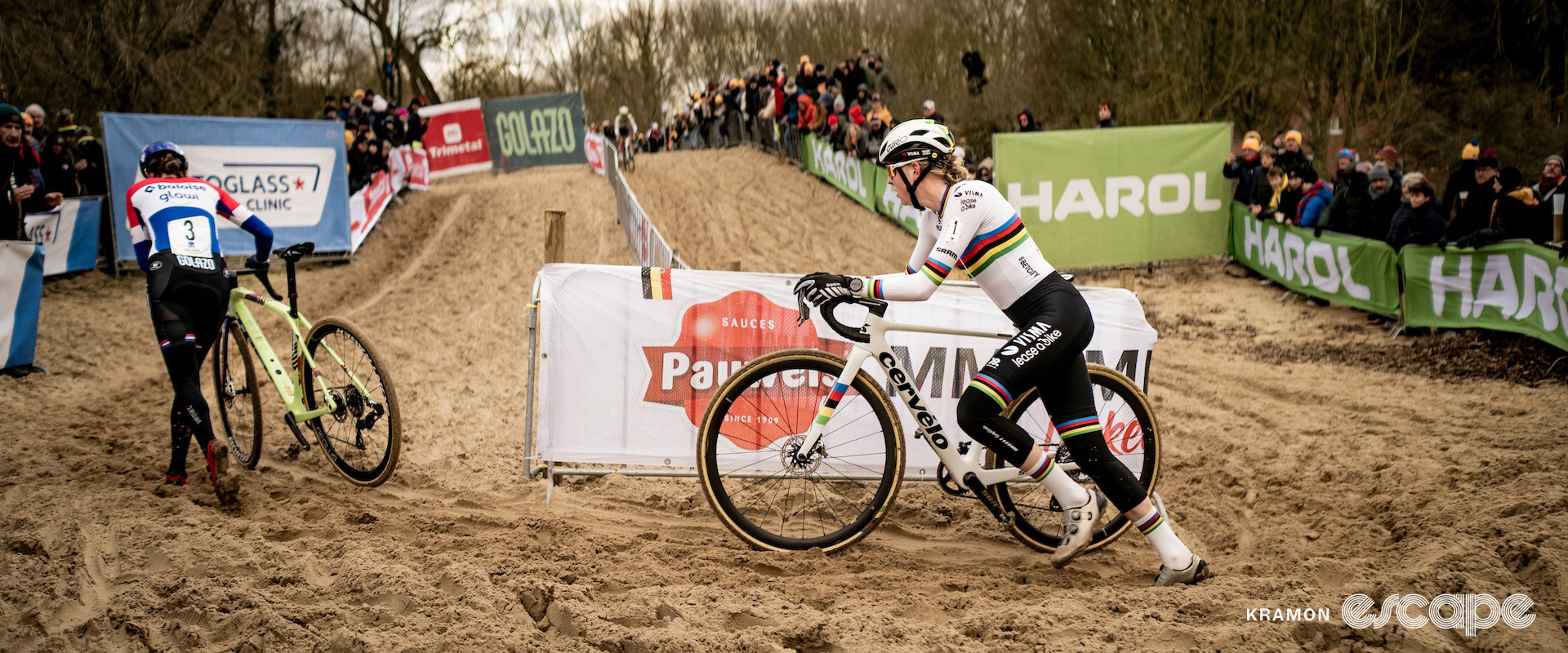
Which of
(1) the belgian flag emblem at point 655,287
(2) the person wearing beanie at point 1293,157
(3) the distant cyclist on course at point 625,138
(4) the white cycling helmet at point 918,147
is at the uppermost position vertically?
(3) the distant cyclist on course at point 625,138

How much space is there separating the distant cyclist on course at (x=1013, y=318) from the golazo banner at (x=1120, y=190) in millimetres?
10475

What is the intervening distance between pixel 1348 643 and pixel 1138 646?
76cm

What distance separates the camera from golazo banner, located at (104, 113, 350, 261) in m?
13.3

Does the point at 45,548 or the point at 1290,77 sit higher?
the point at 1290,77

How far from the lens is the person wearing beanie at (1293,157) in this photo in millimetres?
13211

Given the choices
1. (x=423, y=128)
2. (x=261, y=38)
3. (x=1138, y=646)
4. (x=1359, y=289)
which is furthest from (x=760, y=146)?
(x=1138, y=646)

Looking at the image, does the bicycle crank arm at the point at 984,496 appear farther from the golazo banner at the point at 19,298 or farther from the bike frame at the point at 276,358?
the golazo banner at the point at 19,298

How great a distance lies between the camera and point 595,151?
25.6 metres

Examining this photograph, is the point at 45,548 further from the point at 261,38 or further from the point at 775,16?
the point at 775,16

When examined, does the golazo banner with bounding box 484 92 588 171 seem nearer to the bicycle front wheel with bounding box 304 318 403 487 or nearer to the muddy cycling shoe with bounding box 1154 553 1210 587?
the bicycle front wheel with bounding box 304 318 403 487

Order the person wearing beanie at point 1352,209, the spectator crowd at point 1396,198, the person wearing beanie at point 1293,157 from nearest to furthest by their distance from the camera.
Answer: the spectator crowd at point 1396,198, the person wearing beanie at point 1352,209, the person wearing beanie at point 1293,157

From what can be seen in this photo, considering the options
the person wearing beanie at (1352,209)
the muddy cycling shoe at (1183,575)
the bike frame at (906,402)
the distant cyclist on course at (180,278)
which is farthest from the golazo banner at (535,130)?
the muddy cycling shoe at (1183,575)

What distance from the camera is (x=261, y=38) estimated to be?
2309 centimetres

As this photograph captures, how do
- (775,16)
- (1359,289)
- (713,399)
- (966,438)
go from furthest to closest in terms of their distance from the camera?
(775,16), (1359,289), (966,438), (713,399)
